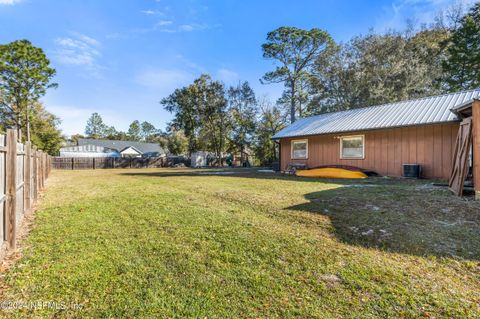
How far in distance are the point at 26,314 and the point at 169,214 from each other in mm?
2649

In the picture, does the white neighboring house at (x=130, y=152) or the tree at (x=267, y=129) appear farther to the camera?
the white neighboring house at (x=130, y=152)

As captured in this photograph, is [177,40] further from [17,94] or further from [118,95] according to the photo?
[17,94]

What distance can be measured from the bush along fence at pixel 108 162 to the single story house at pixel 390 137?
19.1 meters

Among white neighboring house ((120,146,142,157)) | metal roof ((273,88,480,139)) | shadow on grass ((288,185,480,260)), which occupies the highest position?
metal roof ((273,88,480,139))

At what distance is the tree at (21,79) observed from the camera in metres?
24.7

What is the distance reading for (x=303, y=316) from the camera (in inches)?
68.5

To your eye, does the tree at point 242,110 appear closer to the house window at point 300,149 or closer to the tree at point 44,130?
the house window at point 300,149

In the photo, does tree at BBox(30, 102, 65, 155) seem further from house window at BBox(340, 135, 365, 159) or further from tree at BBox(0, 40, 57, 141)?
house window at BBox(340, 135, 365, 159)

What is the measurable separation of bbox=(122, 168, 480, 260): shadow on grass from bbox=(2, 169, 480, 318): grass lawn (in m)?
0.02

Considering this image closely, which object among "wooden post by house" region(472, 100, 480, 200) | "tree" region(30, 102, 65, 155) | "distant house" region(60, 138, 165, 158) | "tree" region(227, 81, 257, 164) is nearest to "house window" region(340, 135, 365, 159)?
"wooden post by house" region(472, 100, 480, 200)

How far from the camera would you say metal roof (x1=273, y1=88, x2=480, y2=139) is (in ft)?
29.2

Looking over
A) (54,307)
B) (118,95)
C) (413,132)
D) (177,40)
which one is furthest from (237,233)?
(118,95)

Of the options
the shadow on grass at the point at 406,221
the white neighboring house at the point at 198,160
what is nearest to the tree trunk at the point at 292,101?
the white neighboring house at the point at 198,160

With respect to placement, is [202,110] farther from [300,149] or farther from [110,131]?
[110,131]
